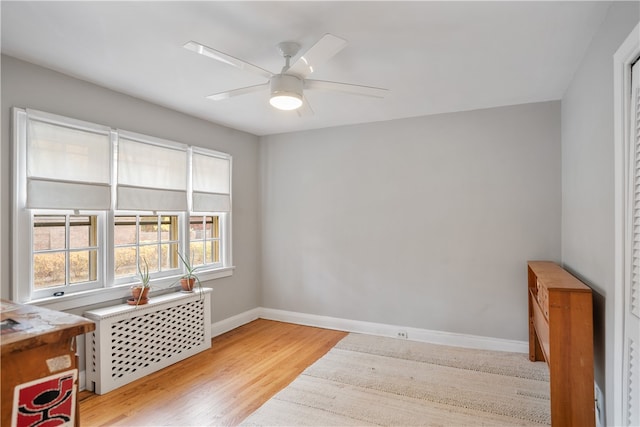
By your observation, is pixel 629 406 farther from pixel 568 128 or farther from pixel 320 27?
pixel 320 27

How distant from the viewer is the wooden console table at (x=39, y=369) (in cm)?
100

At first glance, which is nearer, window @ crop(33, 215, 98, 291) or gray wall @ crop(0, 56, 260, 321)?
gray wall @ crop(0, 56, 260, 321)

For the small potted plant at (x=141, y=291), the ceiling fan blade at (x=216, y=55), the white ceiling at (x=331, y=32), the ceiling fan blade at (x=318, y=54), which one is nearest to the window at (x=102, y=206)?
the small potted plant at (x=141, y=291)

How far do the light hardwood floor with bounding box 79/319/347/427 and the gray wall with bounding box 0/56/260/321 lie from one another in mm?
651

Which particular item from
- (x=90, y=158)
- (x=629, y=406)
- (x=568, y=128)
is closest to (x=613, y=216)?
(x=629, y=406)

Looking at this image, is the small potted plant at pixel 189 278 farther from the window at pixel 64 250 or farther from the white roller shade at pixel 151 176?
the window at pixel 64 250

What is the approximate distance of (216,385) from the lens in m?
2.94

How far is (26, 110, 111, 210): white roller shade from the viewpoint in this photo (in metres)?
2.57

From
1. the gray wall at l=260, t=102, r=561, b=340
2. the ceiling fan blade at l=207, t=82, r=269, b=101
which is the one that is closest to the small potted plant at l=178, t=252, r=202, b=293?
the gray wall at l=260, t=102, r=561, b=340

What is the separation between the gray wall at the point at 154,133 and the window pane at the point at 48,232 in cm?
21

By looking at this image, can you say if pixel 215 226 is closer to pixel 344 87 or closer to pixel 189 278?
pixel 189 278

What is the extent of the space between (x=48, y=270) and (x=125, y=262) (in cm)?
64

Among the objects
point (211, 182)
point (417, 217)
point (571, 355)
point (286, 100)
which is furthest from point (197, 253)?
point (571, 355)

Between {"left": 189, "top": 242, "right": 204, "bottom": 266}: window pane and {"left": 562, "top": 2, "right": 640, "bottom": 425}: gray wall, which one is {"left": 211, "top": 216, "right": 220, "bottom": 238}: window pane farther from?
{"left": 562, "top": 2, "right": 640, "bottom": 425}: gray wall
